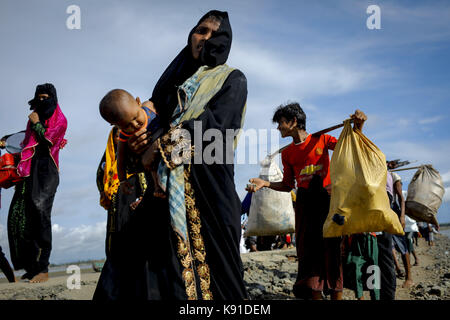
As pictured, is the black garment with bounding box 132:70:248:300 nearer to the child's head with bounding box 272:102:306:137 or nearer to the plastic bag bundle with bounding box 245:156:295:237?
the child's head with bounding box 272:102:306:137

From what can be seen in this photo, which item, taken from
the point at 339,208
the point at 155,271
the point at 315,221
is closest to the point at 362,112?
the point at 339,208

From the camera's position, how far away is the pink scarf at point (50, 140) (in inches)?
220

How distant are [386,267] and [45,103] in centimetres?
484

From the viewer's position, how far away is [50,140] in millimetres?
5688

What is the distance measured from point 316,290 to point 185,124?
8.53ft

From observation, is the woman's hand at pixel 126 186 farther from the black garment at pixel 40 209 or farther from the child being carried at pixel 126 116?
the black garment at pixel 40 209

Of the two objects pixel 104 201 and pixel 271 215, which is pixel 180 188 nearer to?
pixel 104 201

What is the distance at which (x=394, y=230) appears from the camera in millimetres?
3648

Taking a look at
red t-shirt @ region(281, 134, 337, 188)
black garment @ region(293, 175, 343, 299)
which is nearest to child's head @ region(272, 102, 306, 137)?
red t-shirt @ region(281, 134, 337, 188)

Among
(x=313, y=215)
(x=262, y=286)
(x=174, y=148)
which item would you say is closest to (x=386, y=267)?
(x=313, y=215)

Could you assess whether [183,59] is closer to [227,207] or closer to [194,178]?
[194,178]

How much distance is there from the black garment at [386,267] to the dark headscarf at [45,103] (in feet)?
15.0

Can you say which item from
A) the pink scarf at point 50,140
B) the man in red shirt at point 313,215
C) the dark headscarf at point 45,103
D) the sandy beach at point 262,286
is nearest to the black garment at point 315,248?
the man in red shirt at point 313,215

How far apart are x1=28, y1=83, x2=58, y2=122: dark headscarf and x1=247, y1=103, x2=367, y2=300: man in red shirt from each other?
3.33 metres
